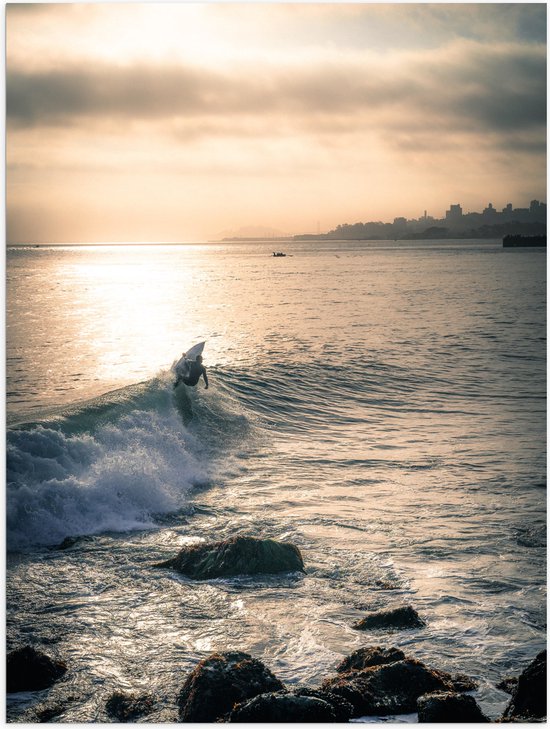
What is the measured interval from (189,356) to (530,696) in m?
11.0

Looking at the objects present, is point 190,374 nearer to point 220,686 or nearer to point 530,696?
point 220,686

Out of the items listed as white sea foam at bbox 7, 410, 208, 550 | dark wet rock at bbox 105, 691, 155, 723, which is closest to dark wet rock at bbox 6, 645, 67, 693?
dark wet rock at bbox 105, 691, 155, 723

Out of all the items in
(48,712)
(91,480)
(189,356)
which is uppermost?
(189,356)

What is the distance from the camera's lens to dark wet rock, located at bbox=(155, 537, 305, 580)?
23.3 feet

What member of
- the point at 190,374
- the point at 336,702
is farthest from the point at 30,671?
the point at 190,374

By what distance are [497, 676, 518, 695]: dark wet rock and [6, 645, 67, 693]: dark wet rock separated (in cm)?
345

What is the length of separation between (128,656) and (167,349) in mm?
17908

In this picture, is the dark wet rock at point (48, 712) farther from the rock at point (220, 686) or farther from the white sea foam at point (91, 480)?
the white sea foam at point (91, 480)

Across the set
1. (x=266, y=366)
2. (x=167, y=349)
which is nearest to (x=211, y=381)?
(x=266, y=366)

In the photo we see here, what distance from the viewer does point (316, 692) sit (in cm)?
469

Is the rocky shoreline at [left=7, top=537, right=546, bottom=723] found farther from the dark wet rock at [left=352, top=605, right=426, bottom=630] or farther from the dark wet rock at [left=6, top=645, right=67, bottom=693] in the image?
the dark wet rock at [left=352, top=605, right=426, bottom=630]

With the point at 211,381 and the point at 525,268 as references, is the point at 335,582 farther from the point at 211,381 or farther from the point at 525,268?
the point at 525,268

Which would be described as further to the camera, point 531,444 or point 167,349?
point 167,349

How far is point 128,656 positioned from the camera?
215 inches
